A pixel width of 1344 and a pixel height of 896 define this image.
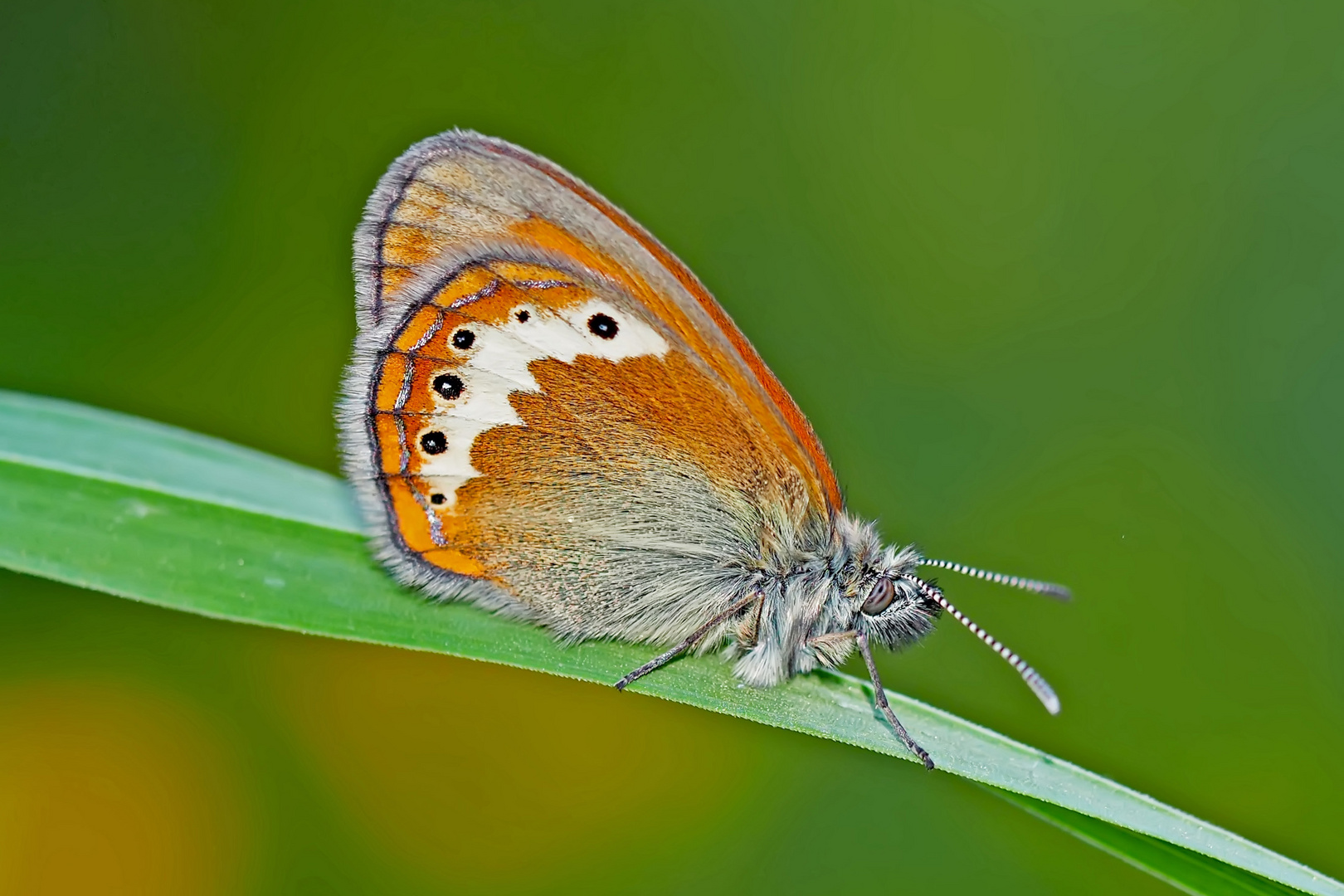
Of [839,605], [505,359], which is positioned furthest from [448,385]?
[839,605]

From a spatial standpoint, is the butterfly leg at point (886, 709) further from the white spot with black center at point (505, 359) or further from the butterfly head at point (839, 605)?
the white spot with black center at point (505, 359)

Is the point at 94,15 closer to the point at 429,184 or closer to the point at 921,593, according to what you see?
the point at 429,184

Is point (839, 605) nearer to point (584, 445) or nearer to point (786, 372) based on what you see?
point (584, 445)

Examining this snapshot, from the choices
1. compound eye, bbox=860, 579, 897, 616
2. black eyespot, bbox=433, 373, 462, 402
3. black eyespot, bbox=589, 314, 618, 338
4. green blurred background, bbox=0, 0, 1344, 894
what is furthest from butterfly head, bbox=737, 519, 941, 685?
black eyespot, bbox=433, 373, 462, 402

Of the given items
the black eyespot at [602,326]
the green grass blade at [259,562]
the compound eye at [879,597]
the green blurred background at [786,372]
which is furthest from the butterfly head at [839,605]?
the black eyespot at [602,326]

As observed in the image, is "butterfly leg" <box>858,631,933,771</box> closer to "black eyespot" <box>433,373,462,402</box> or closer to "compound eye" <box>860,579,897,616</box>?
"compound eye" <box>860,579,897,616</box>

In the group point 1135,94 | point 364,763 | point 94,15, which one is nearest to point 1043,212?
point 1135,94
